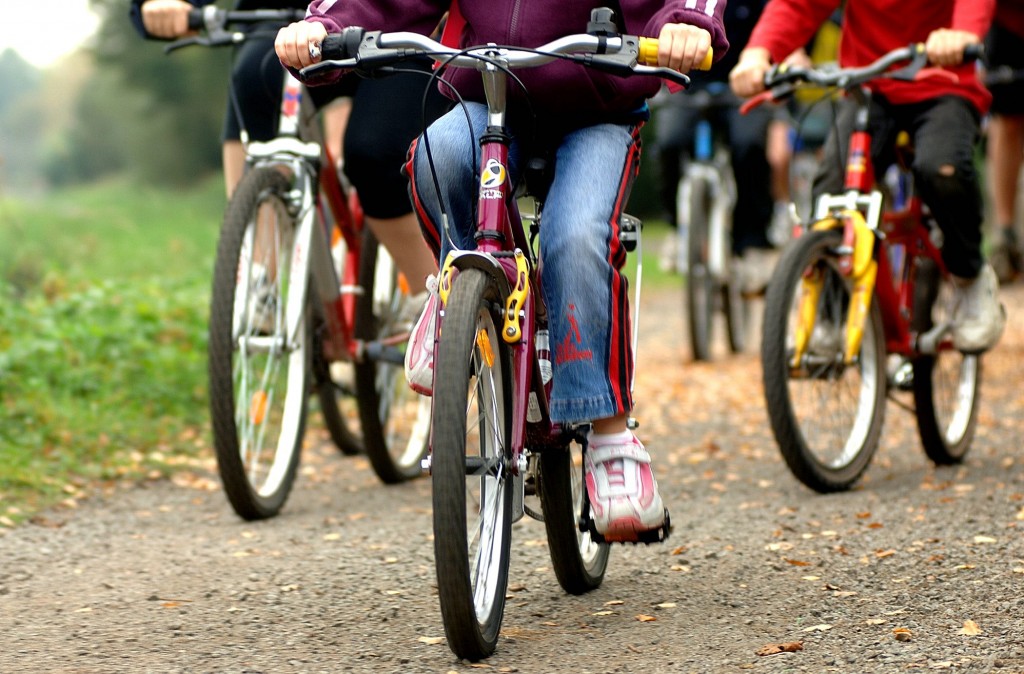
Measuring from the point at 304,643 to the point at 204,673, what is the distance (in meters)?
0.28

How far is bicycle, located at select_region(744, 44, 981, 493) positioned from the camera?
4457 mm

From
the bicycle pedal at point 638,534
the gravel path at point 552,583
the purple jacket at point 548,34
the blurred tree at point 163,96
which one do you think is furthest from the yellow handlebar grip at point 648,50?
the blurred tree at point 163,96

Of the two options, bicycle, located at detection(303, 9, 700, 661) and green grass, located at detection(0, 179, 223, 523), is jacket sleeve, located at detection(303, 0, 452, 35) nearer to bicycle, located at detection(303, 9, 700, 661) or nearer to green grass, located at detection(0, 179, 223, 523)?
bicycle, located at detection(303, 9, 700, 661)

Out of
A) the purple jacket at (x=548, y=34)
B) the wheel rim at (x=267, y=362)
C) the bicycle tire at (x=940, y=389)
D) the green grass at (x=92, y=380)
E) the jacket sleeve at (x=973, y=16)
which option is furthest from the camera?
the green grass at (x=92, y=380)

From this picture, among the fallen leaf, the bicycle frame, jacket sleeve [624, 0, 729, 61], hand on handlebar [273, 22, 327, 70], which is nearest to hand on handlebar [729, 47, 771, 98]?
the bicycle frame

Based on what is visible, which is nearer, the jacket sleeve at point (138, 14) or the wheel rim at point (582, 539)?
the wheel rim at point (582, 539)

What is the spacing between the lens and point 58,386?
612 centimetres

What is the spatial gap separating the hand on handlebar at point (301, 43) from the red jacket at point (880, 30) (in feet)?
7.29

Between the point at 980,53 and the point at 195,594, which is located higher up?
the point at 980,53

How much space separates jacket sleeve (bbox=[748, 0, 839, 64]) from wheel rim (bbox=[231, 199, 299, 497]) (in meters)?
1.71

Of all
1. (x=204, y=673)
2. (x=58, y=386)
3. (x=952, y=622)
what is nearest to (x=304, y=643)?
(x=204, y=673)

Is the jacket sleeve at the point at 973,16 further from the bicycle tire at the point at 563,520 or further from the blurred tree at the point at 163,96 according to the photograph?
the blurred tree at the point at 163,96

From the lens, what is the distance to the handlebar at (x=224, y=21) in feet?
14.3

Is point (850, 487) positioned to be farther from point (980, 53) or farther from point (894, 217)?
point (980, 53)
